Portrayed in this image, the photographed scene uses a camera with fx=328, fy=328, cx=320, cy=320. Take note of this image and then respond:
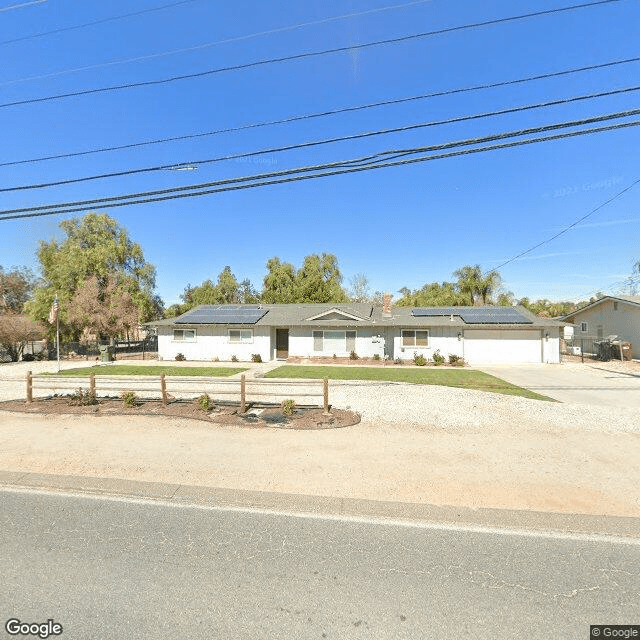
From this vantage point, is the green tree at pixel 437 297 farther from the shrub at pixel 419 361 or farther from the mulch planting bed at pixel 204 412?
the mulch planting bed at pixel 204 412

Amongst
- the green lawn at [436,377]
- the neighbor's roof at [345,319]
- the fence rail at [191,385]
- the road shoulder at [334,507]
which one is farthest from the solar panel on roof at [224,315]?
the road shoulder at [334,507]

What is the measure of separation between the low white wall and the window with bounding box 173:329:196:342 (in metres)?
0.22

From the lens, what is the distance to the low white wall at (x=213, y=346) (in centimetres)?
2372

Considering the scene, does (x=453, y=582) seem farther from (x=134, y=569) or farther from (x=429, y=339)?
(x=429, y=339)

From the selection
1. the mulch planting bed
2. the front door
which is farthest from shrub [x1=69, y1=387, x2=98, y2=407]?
the front door

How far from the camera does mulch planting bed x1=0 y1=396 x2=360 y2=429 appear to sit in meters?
8.16

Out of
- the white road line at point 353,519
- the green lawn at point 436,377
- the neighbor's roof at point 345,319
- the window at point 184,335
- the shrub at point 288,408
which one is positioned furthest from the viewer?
the window at point 184,335

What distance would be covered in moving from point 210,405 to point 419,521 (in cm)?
683

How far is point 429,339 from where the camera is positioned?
22.9 m

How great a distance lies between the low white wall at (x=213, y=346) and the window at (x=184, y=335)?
0.22m

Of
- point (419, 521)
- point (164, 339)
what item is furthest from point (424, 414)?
point (164, 339)

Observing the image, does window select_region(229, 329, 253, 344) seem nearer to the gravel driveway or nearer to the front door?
the front door

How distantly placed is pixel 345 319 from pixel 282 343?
4.97 metres

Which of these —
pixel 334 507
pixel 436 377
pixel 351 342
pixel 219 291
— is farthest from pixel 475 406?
pixel 219 291
